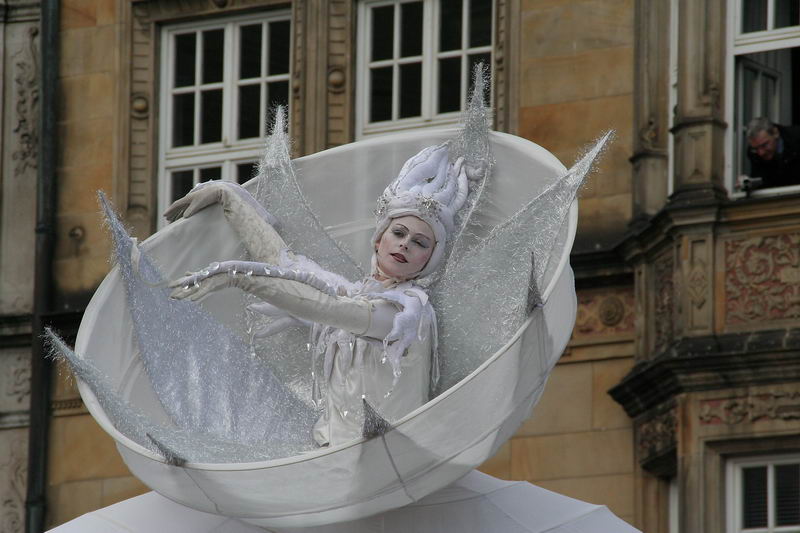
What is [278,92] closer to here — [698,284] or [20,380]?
[20,380]

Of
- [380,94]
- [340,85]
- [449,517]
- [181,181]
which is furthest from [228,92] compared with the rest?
[449,517]

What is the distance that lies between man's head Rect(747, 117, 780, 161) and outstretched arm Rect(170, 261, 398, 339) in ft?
27.6

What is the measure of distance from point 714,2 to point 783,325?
244 cm

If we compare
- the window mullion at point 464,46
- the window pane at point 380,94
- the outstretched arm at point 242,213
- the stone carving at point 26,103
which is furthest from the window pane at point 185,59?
the outstretched arm at point 242,213

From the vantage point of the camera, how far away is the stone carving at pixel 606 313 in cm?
2250

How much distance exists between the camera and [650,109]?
2258 centimetres

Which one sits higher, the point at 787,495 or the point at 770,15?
the point at 770,15

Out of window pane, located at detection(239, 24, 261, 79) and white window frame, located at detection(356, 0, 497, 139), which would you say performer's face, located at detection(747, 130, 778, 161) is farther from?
window pane, located at detection(239, 24, 261, 79)

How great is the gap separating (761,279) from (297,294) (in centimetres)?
884

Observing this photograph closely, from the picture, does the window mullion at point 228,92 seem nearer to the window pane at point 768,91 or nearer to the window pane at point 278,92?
the window pane at point 278,92

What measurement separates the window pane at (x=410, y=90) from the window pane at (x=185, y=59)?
6.56ft

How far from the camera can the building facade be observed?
2139cm

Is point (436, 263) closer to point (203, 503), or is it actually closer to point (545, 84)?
point (203, 503)

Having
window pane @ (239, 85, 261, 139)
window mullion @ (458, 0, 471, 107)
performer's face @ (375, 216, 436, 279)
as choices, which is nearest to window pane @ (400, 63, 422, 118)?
window mullion @ (458, 0, 471, 107)
